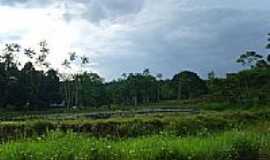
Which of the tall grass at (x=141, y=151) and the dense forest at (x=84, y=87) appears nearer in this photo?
the tall grass at (x=141, y=151)

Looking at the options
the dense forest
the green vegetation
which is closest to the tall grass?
the green vegetation

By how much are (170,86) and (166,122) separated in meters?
39.7

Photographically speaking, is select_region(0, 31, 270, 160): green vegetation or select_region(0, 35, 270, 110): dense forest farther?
select_region(0, 35, 270, 110): dense forest

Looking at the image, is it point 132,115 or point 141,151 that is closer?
point 141,151

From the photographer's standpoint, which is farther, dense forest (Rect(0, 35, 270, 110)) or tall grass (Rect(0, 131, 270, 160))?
dense forest (Rect(0, 35, 270, 110))

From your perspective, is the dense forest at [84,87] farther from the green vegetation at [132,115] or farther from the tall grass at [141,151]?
the tall grass at [141,151]

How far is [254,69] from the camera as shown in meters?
44.8

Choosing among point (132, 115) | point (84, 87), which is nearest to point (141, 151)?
point (132, 115)

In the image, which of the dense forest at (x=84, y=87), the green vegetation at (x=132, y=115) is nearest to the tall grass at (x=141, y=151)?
the green vegetation at (x=132, y=115)

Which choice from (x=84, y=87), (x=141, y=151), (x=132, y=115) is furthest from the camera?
(x=84, y=87)

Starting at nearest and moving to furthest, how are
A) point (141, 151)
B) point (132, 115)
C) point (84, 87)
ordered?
1. point (141, 151)
2. point (132, 115)
3. point (84, 87)

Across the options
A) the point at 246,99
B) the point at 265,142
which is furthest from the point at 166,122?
the point at 246,99

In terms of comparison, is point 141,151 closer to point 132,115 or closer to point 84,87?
point 132,115

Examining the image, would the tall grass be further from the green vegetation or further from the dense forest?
the dense forest
